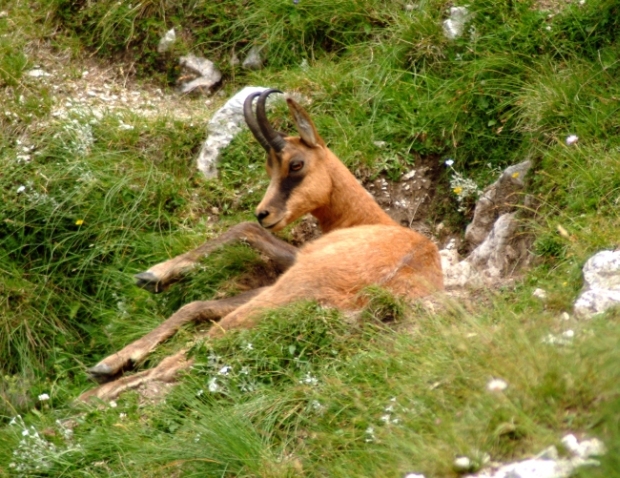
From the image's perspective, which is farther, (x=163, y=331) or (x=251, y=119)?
(x=251, y=119)

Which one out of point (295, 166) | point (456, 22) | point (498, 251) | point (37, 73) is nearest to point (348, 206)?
point (295, 166)

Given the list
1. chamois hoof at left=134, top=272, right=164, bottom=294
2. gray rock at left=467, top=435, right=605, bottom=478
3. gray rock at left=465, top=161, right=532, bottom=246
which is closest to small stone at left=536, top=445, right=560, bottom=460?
gray rock at left=467, top=435, right=605, bottom=478

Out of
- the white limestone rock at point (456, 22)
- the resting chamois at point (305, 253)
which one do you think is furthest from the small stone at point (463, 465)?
the white limestone rock at point (456, 22)

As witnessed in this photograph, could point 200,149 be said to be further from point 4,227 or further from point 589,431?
point 589,431

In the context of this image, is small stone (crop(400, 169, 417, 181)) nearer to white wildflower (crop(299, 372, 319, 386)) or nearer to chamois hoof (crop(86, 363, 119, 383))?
chamois hoof (crop(86, 363, 119, 383))

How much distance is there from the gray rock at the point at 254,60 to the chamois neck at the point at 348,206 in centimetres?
226

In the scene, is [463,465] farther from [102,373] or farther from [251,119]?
[251,119]

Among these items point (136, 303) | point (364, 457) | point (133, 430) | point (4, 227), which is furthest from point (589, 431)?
point (4, 227)

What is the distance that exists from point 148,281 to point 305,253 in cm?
117

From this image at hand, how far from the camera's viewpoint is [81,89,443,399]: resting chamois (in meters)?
6.50

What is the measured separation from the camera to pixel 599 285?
5.68 m

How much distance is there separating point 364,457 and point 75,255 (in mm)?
4352

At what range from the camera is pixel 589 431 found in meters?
3.84

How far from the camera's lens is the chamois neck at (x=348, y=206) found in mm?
7852
